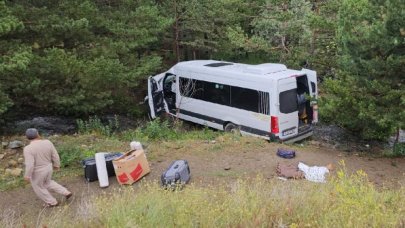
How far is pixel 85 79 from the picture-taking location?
14109mm

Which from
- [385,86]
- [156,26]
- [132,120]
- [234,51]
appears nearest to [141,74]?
[156,26]

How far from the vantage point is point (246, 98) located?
584 inches

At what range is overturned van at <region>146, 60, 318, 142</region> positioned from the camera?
557 inches

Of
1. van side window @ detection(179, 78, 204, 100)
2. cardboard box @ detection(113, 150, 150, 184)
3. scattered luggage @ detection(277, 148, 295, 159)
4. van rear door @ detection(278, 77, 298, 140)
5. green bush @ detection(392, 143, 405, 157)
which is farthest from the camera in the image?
van side window @ detection(179, 78, 204, 100)

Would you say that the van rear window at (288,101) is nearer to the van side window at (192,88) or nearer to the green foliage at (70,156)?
the van side window at (192,88)

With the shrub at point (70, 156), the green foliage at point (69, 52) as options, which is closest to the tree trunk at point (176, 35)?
the green foliage at point (69, 52)

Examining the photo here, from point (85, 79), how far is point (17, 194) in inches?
212

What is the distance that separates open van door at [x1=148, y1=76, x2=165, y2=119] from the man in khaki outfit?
30.1 ft

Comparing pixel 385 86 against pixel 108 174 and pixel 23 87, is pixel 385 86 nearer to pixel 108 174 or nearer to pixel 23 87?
pixel 108 174

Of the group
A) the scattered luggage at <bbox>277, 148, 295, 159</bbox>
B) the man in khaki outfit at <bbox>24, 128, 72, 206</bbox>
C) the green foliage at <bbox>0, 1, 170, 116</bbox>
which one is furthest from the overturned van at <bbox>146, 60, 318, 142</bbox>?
the man in khaki outfit at <bbox>24, 128, 72, 206</bbox>

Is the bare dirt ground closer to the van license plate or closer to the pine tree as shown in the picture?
the van license plate

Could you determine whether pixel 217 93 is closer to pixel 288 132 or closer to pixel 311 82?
pixel 288 132

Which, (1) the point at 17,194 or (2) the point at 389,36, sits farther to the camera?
(2) the point at 389,36

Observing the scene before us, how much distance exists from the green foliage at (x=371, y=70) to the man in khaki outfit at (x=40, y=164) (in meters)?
7.58
